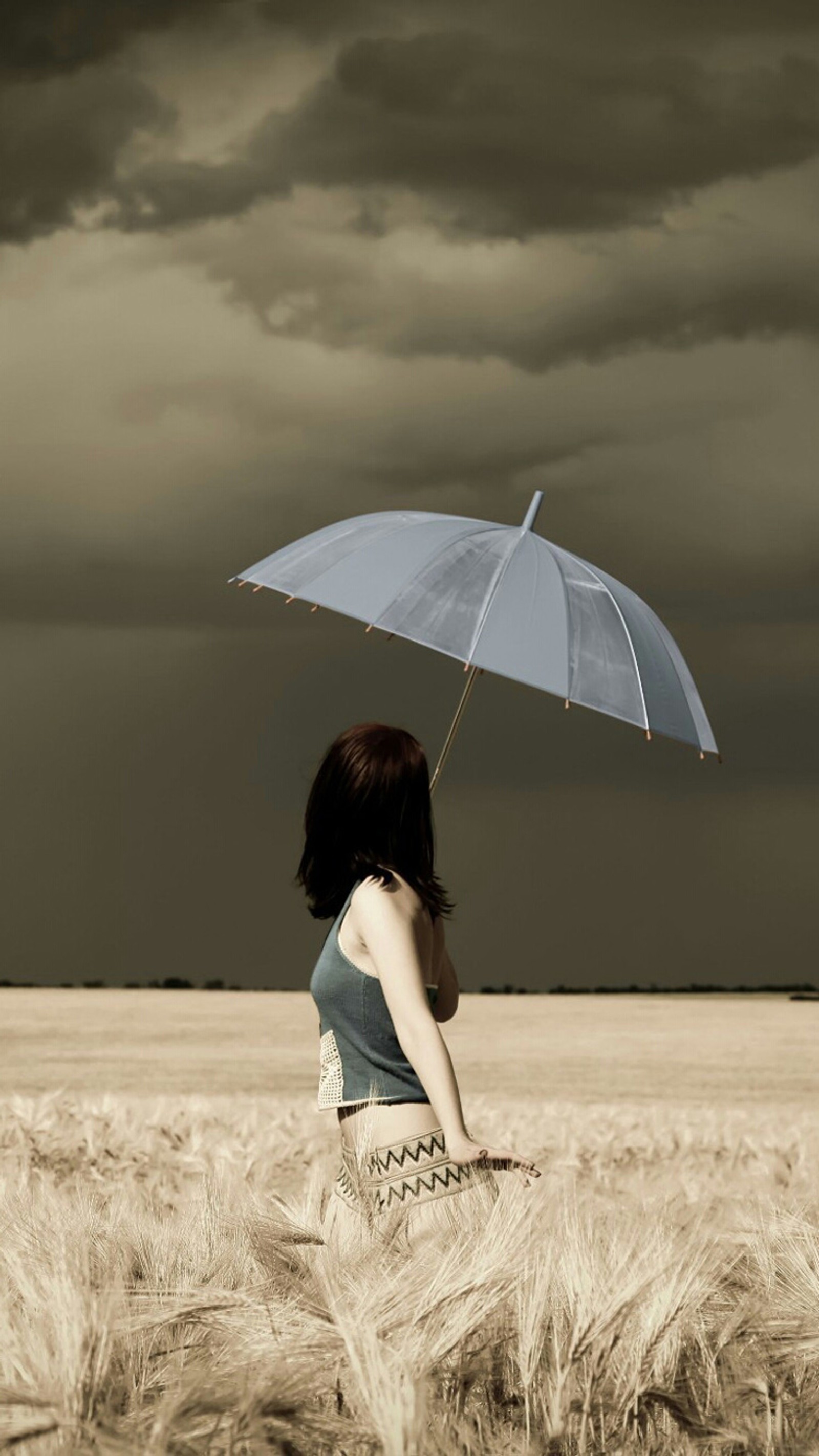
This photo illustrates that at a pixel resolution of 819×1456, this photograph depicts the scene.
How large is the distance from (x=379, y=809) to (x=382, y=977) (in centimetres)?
36

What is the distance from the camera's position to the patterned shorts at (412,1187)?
2848 mm

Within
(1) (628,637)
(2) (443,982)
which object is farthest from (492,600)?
(2) (443,982)

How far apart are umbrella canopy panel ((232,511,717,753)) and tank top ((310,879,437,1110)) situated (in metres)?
1.46

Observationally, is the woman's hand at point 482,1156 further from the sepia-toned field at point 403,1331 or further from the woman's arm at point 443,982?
the woman's arm at point 443,982

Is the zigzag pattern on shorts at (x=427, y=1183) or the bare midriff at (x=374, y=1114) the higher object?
the bare midriff at (x=374, y=1114)

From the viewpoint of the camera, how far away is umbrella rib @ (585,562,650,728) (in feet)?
16.5

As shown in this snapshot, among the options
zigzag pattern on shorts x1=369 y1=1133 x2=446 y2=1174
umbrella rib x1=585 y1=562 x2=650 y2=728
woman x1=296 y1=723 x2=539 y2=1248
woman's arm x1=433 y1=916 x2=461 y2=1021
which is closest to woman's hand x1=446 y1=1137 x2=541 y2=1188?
woman x1=296 y1=723 x2=539 y2=1248

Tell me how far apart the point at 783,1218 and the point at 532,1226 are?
2.31 ft

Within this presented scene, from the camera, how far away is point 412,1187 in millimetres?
3074

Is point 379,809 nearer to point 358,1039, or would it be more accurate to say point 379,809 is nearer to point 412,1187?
point 358,1039

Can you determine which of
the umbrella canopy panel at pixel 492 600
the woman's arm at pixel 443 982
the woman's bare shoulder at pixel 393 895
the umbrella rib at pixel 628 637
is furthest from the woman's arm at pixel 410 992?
the umbrella rib at pixel 628 637

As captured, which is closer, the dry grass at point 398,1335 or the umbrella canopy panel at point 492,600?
the dry grass at point 398,1335

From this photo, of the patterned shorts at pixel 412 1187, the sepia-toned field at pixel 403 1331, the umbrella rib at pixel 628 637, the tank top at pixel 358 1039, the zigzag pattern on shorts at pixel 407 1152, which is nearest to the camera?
the sepia-toned field at pixel 403 1331

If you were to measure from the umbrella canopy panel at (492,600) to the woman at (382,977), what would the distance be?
1281 mm
